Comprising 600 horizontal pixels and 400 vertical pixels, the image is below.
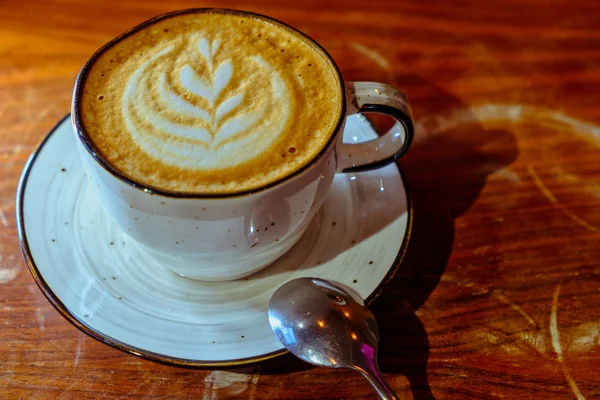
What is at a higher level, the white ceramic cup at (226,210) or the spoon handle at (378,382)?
the white ceramic cup at (226,210)

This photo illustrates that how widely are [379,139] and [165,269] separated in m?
0.37

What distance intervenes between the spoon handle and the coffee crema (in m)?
0.26

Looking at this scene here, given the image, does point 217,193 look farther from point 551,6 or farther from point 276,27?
point 551,6

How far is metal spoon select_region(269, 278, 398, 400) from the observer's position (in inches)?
28.5

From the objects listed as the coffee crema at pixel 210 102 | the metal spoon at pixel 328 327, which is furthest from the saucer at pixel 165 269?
the coffee crema at pixel 210 102

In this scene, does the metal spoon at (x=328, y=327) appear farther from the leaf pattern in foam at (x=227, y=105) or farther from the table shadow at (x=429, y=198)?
the leaf pattern in foam at (x=227, y=105)

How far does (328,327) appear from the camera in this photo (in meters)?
Result: 0.75

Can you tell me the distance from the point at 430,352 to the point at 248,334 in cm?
25

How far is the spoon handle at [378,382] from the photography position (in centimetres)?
70

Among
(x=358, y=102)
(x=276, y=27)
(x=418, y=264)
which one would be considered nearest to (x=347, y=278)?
(x=418, y=264)

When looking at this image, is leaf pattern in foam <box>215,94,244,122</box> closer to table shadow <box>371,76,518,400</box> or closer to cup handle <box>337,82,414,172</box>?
cup handle <box>337,82,414,172</box>

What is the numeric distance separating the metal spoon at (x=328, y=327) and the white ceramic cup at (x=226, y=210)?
78 millimetres

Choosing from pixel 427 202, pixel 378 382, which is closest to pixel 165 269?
pixel 378 382

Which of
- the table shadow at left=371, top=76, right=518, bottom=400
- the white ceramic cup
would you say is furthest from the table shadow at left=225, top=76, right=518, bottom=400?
the white ceramic cup
